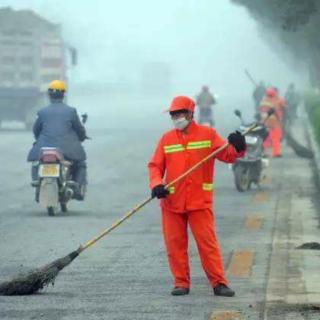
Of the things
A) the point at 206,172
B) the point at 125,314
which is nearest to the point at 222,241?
the point at 206,172

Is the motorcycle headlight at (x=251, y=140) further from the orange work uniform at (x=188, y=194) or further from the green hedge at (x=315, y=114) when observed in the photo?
the orange work uniform at (x=188, y=194)

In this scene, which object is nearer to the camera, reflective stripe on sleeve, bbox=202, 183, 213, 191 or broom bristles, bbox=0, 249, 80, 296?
broom bristles, bbox=0, 249, 80, 296

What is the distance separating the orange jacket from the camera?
11.0 m

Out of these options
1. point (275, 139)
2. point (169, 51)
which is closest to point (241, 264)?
point (275, 139)

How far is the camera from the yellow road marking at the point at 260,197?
20.5 meters

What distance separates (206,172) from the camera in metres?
11.1

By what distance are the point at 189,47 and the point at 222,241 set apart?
141 metres

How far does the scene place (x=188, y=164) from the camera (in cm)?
1105

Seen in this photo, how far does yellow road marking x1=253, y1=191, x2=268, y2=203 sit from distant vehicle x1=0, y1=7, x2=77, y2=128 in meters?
22.9

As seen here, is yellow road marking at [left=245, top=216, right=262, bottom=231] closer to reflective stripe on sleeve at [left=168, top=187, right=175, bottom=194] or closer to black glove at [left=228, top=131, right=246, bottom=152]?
reflective stripe on sleeve at [left=168, top=187, right=175, bottom=194]

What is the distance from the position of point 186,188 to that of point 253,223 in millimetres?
5956

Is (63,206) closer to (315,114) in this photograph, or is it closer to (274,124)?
(274,124)

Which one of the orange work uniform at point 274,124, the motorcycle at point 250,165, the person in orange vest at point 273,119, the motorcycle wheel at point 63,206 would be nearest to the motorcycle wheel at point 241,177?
the motorcycle at point 250,165

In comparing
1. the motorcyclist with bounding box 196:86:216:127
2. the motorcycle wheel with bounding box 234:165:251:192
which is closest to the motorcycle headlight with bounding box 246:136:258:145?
the motorcycle wheel with bounding box 234:165:251:192
